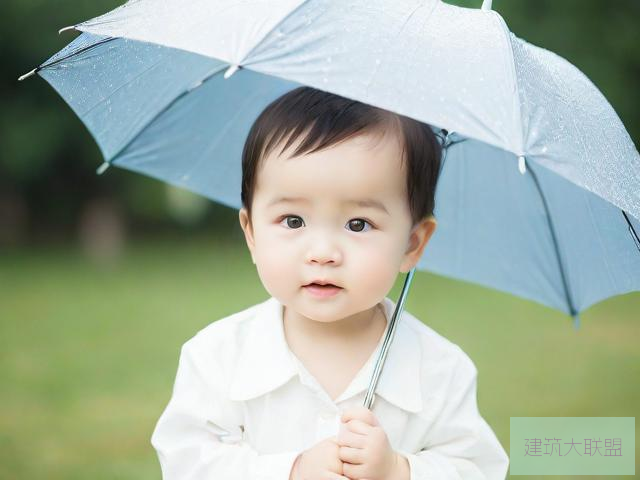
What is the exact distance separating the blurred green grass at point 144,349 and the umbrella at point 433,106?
1723 millimetres

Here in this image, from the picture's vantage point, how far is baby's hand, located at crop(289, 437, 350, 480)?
211 centimetres

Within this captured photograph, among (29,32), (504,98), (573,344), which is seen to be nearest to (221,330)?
(504,98)

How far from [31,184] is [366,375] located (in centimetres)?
893

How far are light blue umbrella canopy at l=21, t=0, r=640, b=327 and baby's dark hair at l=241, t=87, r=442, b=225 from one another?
8 centimetres

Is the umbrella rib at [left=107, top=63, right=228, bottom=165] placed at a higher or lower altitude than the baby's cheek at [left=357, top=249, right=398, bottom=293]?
higher

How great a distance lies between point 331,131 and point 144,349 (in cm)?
420

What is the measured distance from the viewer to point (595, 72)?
36.8 feet

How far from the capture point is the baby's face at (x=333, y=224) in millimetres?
2090

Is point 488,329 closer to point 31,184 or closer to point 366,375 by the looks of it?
point 366,375

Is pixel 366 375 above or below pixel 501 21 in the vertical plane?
below

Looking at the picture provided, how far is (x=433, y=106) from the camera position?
1867 millimetres

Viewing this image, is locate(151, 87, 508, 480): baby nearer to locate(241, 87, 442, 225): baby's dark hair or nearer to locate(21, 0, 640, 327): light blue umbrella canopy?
locate(241, 87, 442, 225): baby's dark hair

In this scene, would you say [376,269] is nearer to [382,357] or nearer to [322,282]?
[322,282]

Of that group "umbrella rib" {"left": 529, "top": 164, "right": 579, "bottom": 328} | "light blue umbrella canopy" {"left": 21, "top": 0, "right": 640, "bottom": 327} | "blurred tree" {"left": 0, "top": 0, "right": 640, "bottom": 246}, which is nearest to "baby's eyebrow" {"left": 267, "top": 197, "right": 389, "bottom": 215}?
"light blue umbrella canopy" {"left": 21, "top": 0, "right": 640, "bottom": 327}
